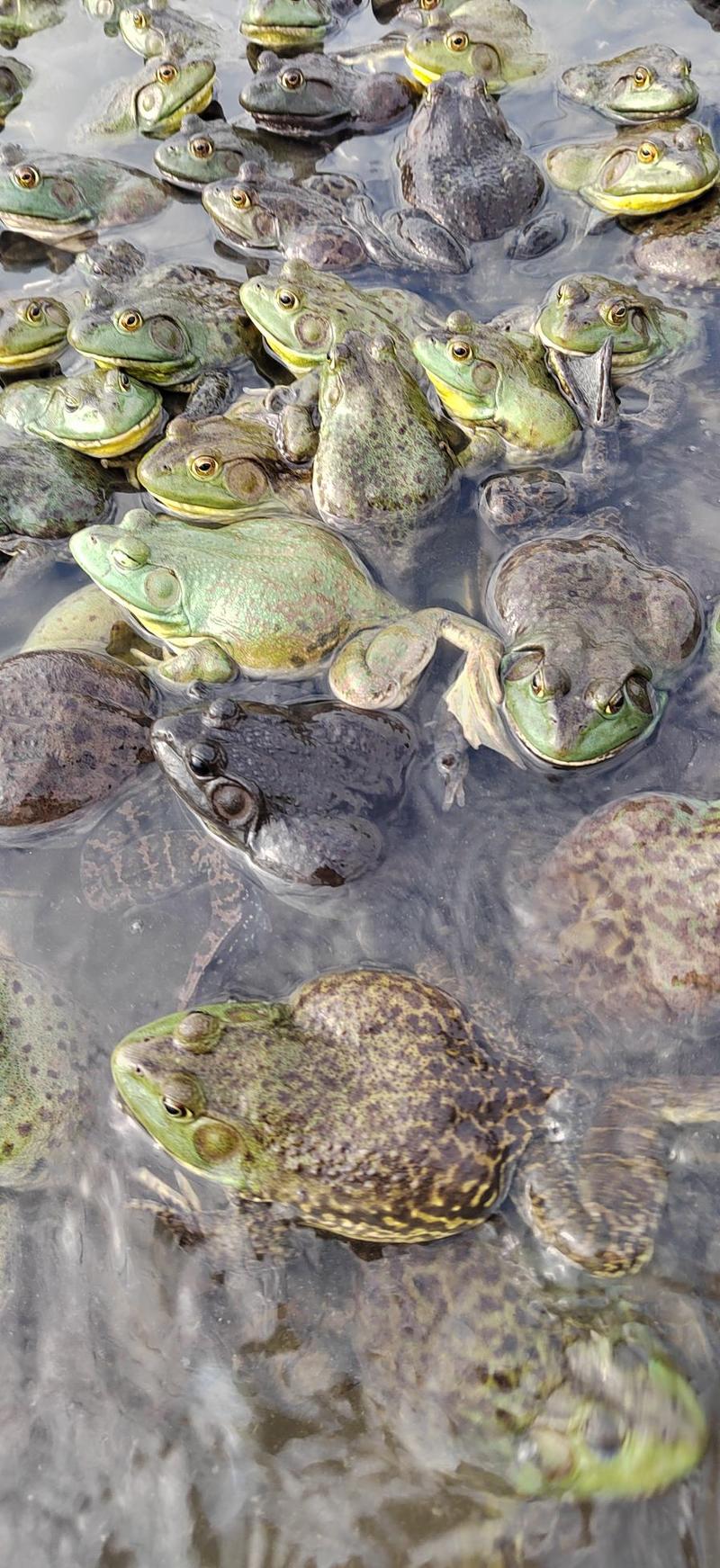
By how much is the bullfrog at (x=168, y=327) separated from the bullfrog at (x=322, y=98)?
1.55 metres

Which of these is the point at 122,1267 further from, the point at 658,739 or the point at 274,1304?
the point at 658,739

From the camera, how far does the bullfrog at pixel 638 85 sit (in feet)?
19.5

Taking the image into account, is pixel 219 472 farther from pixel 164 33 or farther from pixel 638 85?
pixel 164 33

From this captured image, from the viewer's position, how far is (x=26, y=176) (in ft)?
18.8

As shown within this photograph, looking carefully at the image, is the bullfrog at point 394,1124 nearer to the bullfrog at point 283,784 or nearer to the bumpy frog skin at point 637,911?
the bumpy frog skin at point 637,911

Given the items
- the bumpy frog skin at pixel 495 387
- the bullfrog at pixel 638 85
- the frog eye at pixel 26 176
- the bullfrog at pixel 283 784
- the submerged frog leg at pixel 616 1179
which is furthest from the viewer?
the bullfrog at pixel 638 85

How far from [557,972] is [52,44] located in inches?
309

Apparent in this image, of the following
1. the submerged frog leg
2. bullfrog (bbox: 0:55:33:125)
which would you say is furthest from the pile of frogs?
bullfrog (bbox: 0:55:33:125)

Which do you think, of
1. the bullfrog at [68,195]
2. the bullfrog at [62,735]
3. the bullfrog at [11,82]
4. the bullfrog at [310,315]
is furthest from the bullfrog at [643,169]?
the bullfrog at [62,735]

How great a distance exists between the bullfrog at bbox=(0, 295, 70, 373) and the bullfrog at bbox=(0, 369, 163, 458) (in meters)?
0.38

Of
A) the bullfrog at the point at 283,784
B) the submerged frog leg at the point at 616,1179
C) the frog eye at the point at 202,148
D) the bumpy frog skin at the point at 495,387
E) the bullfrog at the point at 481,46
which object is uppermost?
the bullfrog at the point at 481,46

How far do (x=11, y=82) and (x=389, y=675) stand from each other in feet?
19.5

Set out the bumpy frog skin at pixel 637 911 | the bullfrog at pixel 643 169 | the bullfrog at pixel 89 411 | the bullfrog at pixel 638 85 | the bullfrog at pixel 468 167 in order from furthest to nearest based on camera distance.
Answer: the bullfrog at pixel 638 85 → the bullfrog at pixel 468 167 → the bullfrog at pixel 643 169 → the bullfrog at pixel 89 411 → the bumpy frog skin at pixel 637 911

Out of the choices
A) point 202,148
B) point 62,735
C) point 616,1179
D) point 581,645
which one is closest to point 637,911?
point 616,1179
